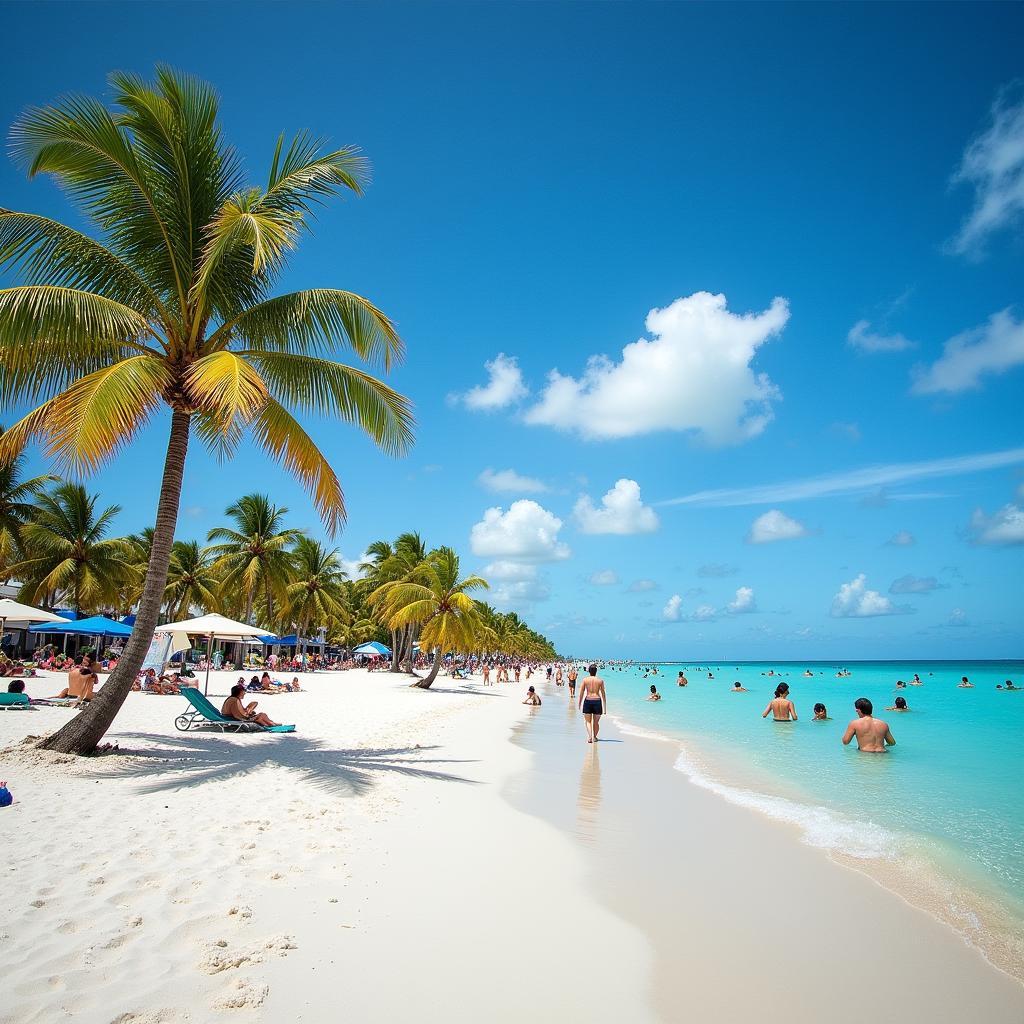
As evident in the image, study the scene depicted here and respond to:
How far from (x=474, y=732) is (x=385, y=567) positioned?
72.9ft

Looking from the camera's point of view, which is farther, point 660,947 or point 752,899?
point 752,899

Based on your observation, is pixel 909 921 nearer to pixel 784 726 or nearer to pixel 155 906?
pixel 155 906

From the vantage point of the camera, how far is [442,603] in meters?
26.7

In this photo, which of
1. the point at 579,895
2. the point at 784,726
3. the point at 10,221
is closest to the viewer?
the point at 579,895

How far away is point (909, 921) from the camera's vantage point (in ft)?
15.6

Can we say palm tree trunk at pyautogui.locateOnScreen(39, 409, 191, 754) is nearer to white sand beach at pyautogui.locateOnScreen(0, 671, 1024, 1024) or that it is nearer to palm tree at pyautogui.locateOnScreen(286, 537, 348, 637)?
white sand beach at pyautogui.locateOnScreen(0, 671, 1024, 1024)

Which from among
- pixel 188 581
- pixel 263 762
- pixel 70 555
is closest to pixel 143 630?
pixel 263 762

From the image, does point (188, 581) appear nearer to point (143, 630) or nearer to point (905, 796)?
point (143, 630)

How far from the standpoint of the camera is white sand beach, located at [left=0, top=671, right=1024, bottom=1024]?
3.07 meters

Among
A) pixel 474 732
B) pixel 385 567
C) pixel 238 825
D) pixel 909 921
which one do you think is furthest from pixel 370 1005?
pixel 385 567

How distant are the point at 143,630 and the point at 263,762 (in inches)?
93.4

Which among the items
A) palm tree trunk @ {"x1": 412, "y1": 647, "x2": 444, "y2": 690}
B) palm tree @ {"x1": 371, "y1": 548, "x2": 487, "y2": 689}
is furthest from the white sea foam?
palm tree trunk @ {"x1": 412, "y1": 647, "x2": 444, "y2": 690}

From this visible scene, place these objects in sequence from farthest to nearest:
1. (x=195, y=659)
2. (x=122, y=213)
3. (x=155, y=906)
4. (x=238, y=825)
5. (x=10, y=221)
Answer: (x=195, y=659), (x=122, y=213), (x=10, y=221), (x=238, y=825), (x=155, y=906)

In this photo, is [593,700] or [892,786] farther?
[593,700]
